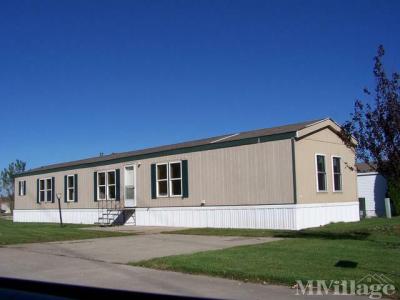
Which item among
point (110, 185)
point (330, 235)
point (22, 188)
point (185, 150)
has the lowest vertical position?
point (330, 235)

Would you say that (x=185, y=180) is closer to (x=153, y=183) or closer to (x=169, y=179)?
(x=169, y=179)

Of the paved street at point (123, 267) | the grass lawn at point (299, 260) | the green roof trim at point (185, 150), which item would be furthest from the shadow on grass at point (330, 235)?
the green roof trim at point (185, 150)

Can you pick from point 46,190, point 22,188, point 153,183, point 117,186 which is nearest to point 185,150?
point 153,183

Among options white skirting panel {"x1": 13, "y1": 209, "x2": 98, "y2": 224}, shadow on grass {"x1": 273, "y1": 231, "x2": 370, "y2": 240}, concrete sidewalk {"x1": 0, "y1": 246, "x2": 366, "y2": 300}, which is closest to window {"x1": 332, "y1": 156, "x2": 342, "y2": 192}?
shadow on grass {"x1": 273, "y1": 231, "x2": 370, "y2": 240}

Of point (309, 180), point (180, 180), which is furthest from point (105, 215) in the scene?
point (309, 180)

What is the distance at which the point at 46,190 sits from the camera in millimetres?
34844

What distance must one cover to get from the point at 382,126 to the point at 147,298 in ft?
25.1

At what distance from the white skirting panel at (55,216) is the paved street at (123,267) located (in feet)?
39.4

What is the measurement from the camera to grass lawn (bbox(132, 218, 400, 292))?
9641 mm

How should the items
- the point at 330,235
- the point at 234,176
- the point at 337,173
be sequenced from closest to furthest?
the point at 330,235
the point at 234,176
the point at 337,173

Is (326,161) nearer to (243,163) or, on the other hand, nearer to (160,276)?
(243,163)

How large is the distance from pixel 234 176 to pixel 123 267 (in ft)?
36.7

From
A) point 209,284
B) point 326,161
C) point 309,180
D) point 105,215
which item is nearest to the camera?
point 209,284

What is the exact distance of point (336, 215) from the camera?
896 inches
